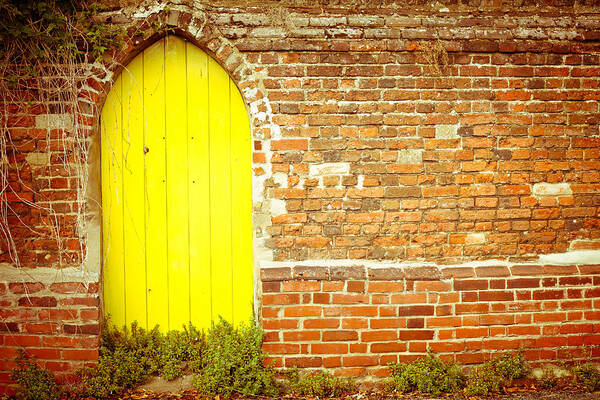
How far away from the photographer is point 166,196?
143 inches

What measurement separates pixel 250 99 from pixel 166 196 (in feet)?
3.45

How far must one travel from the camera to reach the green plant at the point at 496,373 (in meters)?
3.31

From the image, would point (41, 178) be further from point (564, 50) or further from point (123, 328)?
point (564, 50)

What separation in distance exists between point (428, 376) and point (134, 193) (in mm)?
2687

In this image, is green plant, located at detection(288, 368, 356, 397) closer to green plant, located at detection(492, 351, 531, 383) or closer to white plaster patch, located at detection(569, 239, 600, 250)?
green plant, located at detection(492, 351, 531, 383)

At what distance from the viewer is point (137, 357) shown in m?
3.49

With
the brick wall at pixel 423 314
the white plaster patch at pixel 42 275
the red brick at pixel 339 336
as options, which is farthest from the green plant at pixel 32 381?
the red brick at pixel 339 336

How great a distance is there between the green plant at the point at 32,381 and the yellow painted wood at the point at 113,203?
1.96 ft

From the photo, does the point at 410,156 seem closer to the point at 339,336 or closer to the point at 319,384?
the point at 339,336

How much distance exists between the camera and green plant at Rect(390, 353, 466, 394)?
331 centimetres

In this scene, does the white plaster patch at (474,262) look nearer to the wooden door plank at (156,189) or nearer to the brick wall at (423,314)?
the brick wall at (423,314)

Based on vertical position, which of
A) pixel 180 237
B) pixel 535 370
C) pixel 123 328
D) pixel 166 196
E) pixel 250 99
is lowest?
pixel 535 370

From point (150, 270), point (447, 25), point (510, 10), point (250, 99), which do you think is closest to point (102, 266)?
point (150, 270)

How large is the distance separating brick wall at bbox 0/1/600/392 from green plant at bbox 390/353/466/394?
0.37 feet
